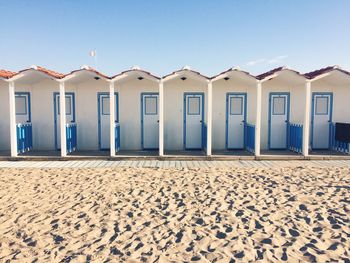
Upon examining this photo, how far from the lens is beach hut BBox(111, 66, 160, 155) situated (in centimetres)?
940

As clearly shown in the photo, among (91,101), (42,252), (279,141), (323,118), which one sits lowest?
(42,252)

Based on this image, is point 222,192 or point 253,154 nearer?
point 222,192

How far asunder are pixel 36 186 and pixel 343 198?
5.96 meters

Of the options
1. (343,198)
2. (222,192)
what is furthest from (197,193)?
(343,198)

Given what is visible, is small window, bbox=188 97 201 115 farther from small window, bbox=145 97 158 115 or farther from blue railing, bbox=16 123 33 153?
blue railing, bbox=16 123 33 153

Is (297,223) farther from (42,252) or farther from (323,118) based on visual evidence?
(323,118)

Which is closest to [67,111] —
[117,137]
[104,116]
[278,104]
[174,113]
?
[104,116]

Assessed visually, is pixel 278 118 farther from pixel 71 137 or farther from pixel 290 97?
pixel 71 137

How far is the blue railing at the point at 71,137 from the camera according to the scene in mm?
8805

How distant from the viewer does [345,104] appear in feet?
31.4

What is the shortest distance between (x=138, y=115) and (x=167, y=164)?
260 cm

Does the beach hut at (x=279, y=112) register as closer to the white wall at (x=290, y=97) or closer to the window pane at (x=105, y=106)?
the white wall at (x=290, y=97)

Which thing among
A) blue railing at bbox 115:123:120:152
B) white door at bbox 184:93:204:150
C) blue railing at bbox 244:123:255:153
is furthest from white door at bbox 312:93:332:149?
blue railing at bbox 115:123:120:152

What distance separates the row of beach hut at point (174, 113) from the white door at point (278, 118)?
3cm
